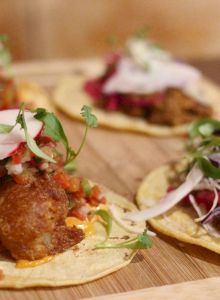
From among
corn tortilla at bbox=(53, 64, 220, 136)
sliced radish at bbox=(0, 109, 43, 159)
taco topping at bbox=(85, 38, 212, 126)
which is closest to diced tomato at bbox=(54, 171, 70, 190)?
sliced radish at bbox=(0, 109, 43, 159)

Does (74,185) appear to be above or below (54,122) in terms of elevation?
below

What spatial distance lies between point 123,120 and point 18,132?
256 centimetres

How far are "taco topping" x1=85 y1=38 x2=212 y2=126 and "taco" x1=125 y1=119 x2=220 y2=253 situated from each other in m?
1.34

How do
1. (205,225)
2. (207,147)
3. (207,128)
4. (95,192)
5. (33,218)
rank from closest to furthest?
(33,218), (205,225), (95,192), (207,147), (207,128)

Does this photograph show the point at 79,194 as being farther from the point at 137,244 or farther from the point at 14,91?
the point at 14,91

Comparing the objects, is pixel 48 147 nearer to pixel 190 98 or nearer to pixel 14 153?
pixel 14 153

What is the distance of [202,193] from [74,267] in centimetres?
121

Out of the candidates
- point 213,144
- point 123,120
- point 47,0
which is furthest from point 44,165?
point 47,0

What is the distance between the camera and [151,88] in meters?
6.46

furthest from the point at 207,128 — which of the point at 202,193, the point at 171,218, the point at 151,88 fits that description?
the point at 151,88

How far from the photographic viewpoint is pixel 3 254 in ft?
13.2

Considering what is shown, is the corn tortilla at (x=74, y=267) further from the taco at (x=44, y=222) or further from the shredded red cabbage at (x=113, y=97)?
the shredded red cabbage at (x=113, y=97)

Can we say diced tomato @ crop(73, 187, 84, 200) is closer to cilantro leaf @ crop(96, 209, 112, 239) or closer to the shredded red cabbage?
cilantro leaf @ crop(96, 209, 112, 239)

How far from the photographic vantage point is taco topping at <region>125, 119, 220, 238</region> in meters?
4.44
